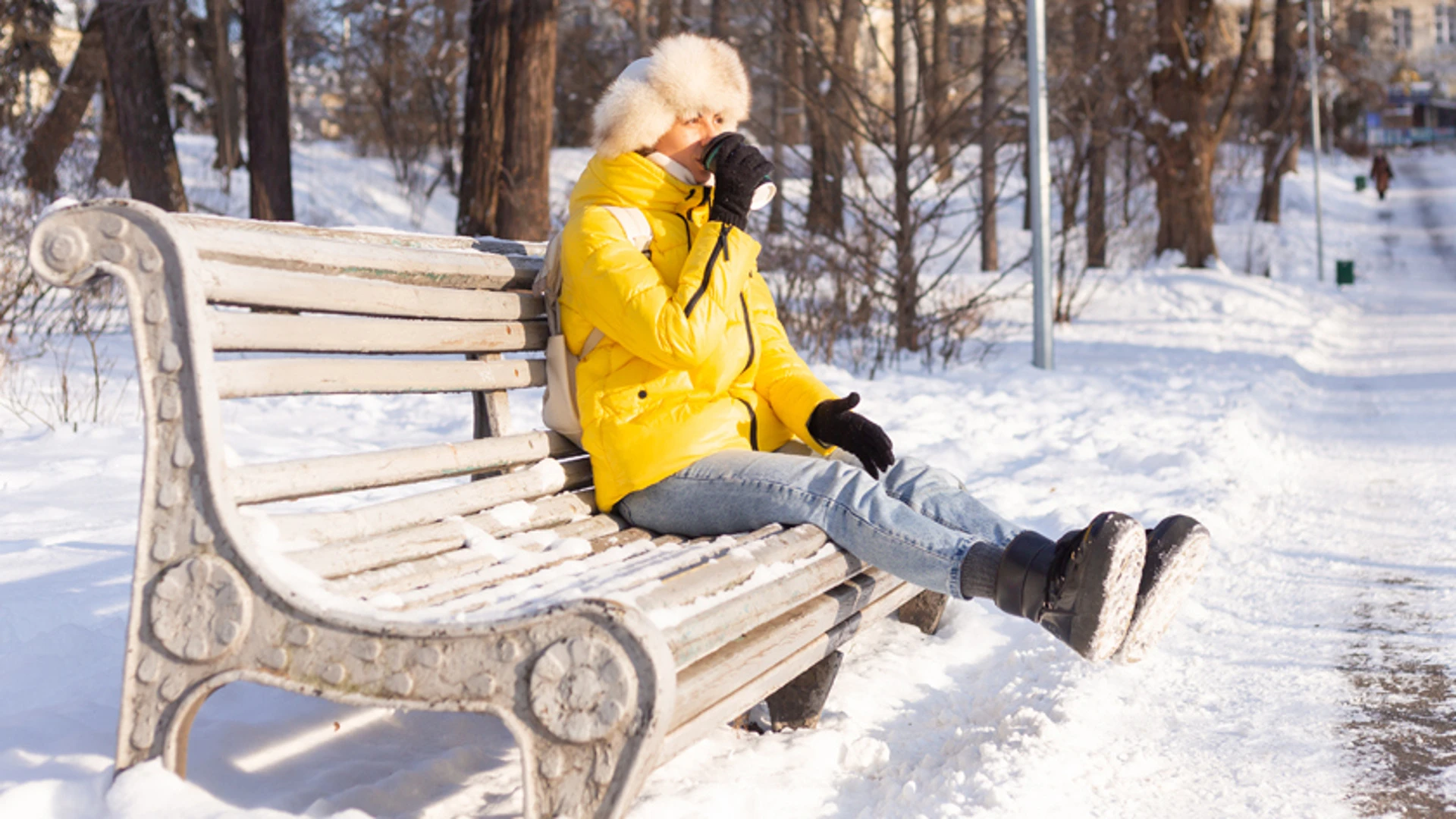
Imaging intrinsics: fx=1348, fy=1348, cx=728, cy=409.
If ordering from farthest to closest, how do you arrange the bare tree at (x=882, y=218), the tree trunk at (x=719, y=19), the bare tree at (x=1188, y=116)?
1. the bare tree at (x=1188, y=116)
2. the tree trunk at (x=719, y=19)
3. the bare tree at (x=882, y=218)

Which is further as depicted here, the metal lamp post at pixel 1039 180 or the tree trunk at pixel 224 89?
the tree trunk at pixel 224 89

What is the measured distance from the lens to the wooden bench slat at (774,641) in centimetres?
225

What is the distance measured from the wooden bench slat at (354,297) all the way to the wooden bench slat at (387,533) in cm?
42

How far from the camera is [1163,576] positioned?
2.79m

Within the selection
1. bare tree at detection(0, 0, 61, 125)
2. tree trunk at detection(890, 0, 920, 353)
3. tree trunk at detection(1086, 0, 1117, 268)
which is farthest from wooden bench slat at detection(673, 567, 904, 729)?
bare tree at detection(0, 0, 61, 125)

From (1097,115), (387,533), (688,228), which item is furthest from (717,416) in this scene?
(1097,115)

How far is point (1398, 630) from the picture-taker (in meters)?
3.90

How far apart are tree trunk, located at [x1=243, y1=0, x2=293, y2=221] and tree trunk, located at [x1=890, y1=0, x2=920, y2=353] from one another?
6807mm

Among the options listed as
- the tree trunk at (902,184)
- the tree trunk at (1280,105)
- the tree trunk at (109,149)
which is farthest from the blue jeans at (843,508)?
the tree trunk at (1280,105)

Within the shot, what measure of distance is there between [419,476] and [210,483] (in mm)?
622

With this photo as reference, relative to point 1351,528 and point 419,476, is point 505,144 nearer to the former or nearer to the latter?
point 1351,528

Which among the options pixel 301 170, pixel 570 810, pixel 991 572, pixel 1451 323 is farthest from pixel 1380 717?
pixel 301 170

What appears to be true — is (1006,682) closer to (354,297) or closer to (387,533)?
(387,533)

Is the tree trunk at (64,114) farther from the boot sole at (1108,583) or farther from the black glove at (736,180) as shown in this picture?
the boot sole at (1108,583)
